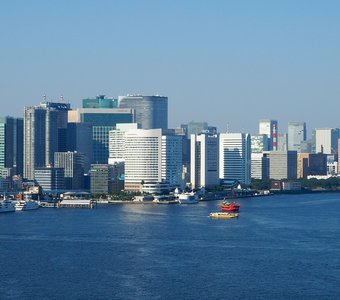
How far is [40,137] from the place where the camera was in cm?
6581

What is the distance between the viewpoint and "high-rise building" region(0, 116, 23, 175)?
214 ft

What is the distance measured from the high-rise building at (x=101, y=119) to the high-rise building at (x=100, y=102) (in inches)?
124

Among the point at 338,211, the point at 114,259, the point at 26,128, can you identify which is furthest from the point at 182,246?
the point at 26,128

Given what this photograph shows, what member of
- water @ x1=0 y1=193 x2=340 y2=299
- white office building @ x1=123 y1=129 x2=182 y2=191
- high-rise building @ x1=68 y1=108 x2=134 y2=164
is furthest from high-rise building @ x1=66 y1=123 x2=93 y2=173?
water @ x1=0 y1=193 x2=340 y2=299

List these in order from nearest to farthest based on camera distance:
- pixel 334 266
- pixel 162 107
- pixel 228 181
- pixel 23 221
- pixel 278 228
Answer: pixel 334 266 → pixel 278 228 → pixel 23 221 → pixel 228 181 → pixel 162 107

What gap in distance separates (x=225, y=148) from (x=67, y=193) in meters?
15.6

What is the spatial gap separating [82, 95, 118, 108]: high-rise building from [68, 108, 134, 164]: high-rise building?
10.3ft

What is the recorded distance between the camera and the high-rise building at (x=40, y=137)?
64750 mm

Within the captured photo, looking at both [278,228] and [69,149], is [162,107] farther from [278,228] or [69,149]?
[278,228]

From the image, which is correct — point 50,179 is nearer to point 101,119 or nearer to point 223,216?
point 101,119

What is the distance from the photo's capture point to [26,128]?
66.1m

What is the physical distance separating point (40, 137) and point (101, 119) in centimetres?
840

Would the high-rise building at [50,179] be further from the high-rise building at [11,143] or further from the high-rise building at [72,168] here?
the high-rise building at [11,143]

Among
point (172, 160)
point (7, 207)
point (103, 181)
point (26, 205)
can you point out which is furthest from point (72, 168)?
point (7, 207)
